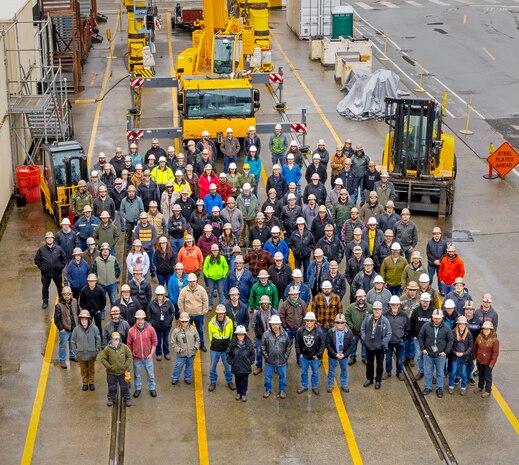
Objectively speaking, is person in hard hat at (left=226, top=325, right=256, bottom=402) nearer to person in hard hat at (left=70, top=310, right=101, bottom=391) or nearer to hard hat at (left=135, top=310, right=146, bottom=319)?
hard hat at (left=135, top=310, right=146, bottom=319)

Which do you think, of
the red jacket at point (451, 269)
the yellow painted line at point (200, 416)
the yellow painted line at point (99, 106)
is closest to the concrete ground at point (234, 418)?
the yellow painted line at point (200, 416)

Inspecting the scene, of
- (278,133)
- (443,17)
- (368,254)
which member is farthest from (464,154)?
(443,17)

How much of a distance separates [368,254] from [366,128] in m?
13.6

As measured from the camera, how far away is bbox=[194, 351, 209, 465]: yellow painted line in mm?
15242

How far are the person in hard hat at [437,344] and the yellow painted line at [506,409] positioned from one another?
2.96ft

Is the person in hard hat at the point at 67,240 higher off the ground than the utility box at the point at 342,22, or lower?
lower

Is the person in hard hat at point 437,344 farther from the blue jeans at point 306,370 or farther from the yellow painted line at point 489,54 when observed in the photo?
the yellow painted line at point 489,54

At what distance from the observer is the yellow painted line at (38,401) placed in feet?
50.3

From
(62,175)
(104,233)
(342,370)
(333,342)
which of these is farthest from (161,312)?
(62,175)

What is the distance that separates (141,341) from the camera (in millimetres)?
16359

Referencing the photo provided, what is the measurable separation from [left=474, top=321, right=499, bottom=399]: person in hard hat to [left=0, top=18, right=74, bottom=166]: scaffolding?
13921 mm

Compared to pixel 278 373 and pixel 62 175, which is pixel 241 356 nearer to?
pixel 278 373

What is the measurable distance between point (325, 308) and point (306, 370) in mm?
1070

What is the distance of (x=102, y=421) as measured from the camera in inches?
635
